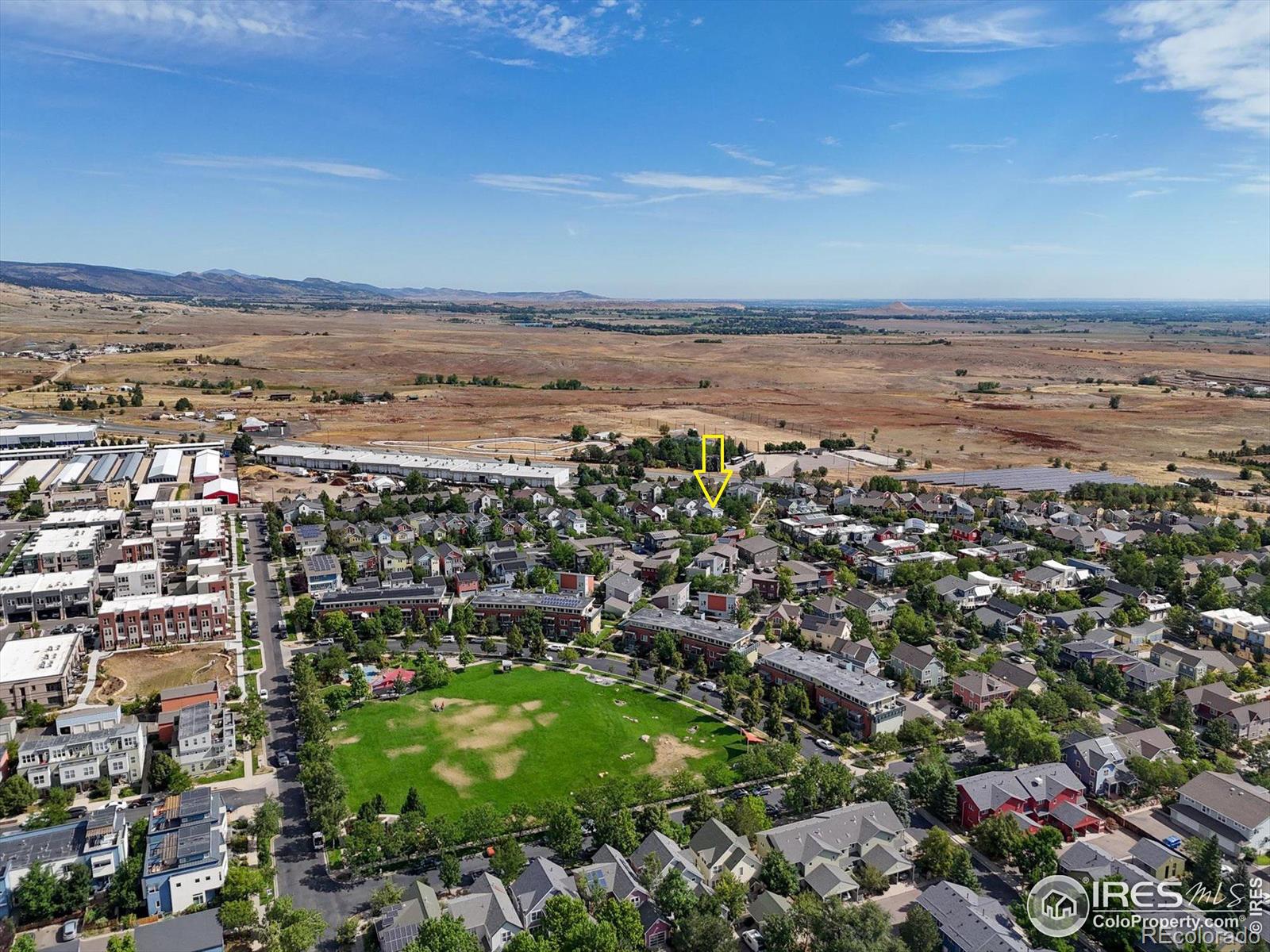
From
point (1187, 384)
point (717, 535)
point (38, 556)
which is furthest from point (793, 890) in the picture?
point (1187, 384)

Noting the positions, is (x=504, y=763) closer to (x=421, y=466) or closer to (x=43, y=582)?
(x=43, y=582)

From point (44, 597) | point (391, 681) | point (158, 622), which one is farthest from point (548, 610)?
point (44, 597)

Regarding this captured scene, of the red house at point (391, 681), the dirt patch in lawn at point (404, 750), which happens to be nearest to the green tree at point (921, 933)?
the dirt patch in lawn at point (404, 750)

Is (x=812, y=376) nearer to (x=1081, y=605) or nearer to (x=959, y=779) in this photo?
(x=1081, y=605)

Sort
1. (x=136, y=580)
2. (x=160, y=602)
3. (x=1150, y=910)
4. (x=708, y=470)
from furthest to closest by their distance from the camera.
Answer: (x=708, y=470) → (x=136, y=580) → (x=160, y=602) → (x=1150, y=910)

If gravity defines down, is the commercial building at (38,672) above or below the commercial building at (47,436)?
below

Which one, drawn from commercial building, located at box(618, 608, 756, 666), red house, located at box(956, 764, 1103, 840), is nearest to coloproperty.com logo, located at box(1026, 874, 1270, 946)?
red house, located at box(956, 764, 1103, 840)

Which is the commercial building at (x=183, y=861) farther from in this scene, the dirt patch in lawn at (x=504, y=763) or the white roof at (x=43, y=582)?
the white roof at (x=43, y=582)

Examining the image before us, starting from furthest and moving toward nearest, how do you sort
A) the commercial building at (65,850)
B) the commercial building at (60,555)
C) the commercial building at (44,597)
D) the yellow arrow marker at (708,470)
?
the yellow arrow marker at (708,470) < the commercial building at (60,555) < the commercial building at (44,597) < the commercial building at (65,850)
